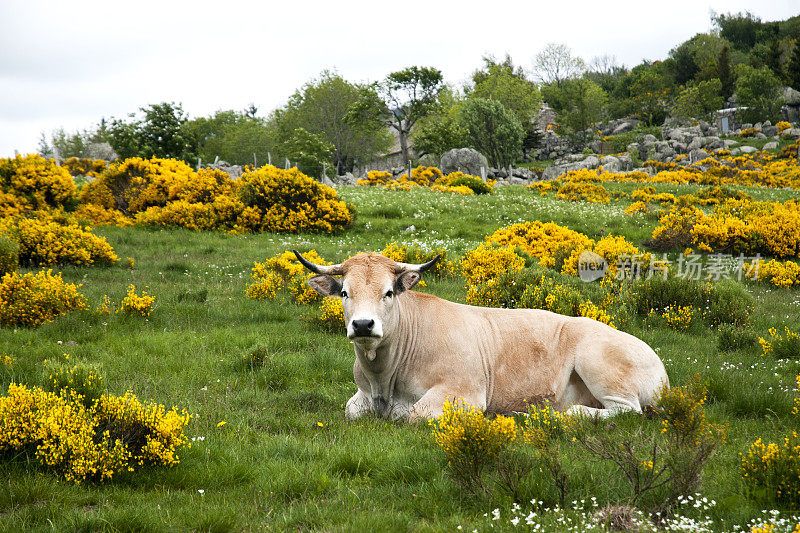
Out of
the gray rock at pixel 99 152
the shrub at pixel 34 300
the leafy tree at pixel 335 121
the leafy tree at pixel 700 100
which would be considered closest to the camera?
the shrub at pixel 34 300

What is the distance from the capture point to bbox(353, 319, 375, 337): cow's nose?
19.2 feet

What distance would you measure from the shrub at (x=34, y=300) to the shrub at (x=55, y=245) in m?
3.63

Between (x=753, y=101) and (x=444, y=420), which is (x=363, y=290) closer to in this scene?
(x=444, y=420)

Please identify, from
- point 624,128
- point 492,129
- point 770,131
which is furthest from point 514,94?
point 770,131

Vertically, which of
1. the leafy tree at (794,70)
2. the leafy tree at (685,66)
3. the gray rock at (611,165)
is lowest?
the gray rock at (611,165)

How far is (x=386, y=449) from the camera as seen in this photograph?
17.6ft

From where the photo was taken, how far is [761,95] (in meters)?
75.4

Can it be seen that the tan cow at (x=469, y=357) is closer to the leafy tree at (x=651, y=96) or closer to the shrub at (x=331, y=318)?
the shrub at (x=331, y=318)

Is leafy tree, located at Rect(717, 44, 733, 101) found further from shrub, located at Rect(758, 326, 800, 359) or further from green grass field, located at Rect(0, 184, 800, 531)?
shrub, located at Rect(758, 326, 800, 359)

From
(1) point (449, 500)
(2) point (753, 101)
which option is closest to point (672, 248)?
(1) point (449, 500)

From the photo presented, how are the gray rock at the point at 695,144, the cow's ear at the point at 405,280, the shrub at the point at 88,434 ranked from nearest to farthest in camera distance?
the shrub at the point at 88,434
the cow's ear at the point at 405,280
the gray rock at the point at 695,144

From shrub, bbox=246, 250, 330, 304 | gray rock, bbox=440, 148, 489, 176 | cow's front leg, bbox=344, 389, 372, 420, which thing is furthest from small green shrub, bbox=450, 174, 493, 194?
cow's front leg, bbox=344, 389, 372, 420

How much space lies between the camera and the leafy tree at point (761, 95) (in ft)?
244

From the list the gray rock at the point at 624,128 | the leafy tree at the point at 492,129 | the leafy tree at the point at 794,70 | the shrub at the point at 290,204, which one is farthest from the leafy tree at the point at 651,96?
the shrub at the point at 290,204
